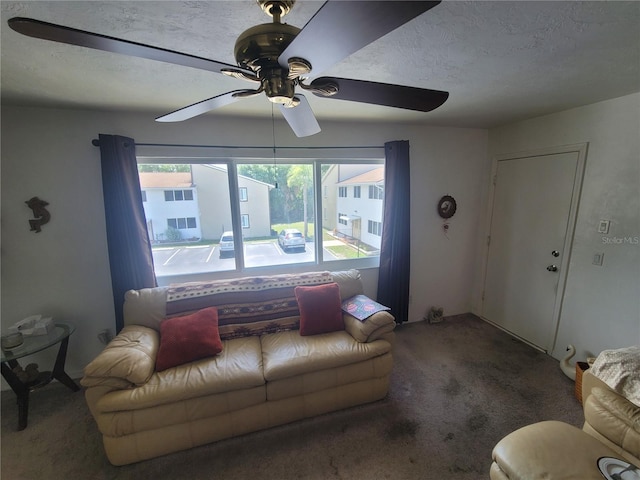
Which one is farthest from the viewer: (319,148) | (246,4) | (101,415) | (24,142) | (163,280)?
(319,148)

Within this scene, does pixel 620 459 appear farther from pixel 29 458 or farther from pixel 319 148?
pixel 29 458

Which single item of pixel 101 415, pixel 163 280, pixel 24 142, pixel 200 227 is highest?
pixel 24 142

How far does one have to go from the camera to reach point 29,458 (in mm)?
1741

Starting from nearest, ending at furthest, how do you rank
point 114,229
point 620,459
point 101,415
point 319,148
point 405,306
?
point 620,459 < point 101,415 < point 114,229 < point 319,148 < point 405,306

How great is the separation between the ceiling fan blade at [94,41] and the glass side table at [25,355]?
87.7 inches

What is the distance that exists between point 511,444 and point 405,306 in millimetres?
1956

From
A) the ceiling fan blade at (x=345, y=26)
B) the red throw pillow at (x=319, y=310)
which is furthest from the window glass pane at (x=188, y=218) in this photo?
the ceiling fan blade at (x=345, y=26)

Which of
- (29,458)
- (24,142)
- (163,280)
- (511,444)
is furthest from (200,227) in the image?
(511,444)

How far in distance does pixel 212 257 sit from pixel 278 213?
84cm

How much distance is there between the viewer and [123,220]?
236cm

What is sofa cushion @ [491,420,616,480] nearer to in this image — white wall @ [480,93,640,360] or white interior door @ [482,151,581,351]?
white wall @ [480,93,640,360]

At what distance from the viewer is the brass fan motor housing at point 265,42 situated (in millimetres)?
836

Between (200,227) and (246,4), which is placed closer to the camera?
(246,4)

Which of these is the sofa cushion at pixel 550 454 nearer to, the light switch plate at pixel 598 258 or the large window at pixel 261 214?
the light switch plate at pixel 598 258
